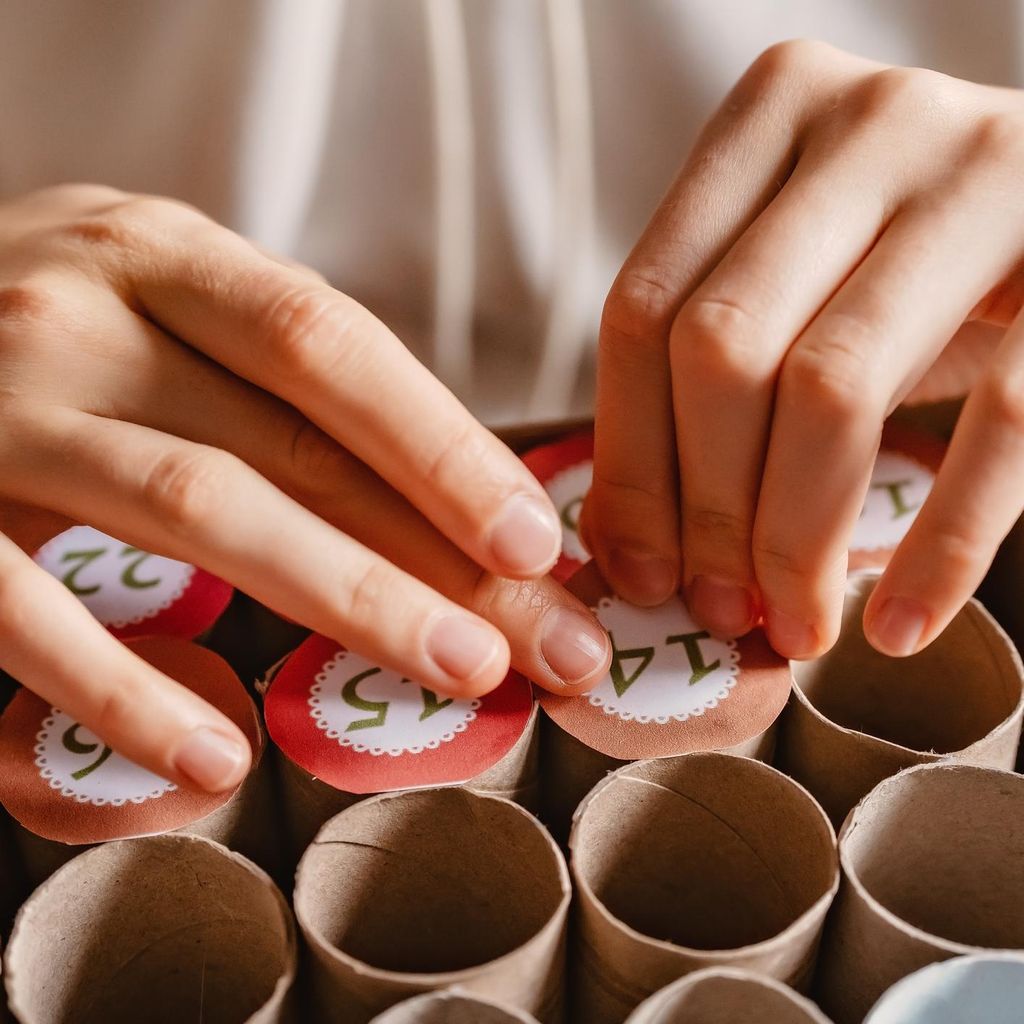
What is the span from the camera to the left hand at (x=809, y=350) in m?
0.50

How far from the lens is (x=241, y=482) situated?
21.0 inches

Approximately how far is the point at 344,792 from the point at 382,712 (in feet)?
0.16

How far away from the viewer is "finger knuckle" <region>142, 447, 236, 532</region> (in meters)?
0.52

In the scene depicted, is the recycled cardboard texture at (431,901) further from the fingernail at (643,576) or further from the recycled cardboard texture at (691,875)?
the fingernail at (643,576)

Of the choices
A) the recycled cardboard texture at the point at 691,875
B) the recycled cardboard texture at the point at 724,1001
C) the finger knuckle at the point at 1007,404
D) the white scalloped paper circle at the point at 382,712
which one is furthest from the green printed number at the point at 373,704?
the finger knuckle at the point at 1007,404

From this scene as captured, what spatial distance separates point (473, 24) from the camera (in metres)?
0.81

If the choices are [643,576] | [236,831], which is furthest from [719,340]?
[236,831]

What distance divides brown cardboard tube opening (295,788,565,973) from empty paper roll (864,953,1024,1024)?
146 mm

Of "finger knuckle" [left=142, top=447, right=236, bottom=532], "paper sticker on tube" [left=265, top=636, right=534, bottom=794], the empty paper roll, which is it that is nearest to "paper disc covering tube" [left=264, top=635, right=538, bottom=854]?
"paper sticker on tube" [left=265, top=636, right=534, bottom=794]

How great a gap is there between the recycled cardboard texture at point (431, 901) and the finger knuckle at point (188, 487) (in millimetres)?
167

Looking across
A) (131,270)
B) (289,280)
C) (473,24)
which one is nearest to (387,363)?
(289,280)

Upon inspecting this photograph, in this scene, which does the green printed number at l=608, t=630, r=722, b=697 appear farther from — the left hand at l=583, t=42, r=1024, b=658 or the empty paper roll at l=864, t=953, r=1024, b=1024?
the empty paper roll at l=864, t=953, r=1024, b=1024

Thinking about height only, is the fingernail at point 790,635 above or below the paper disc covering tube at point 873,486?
above

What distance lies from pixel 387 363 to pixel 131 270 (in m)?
0.19
